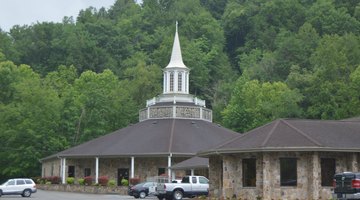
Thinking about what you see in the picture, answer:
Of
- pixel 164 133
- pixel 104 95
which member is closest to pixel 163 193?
pixel 164 133

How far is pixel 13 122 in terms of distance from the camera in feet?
253

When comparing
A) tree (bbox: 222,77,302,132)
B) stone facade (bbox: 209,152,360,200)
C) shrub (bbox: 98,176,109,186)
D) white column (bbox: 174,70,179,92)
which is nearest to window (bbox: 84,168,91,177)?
shrub (bbox: 98,176,109,186)

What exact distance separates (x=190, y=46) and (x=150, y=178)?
5977 cm

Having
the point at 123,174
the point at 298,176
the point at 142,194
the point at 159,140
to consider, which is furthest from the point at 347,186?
the point at 123,174

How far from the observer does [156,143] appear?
60.8 meters

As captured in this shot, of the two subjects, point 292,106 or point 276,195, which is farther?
point 292,106

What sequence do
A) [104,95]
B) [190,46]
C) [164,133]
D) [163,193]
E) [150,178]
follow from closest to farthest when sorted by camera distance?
[163,193]
[150,178]
[164,133]
[104,95]
[190,46]

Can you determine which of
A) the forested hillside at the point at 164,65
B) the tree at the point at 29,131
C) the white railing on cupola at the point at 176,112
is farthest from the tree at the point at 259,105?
the tree at the point at 29,131

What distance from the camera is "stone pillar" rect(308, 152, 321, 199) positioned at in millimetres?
37781

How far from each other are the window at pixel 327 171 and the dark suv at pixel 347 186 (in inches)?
215

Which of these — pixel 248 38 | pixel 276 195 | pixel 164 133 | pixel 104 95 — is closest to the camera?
pixel 276 195

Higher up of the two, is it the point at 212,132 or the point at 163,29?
the point at 163,29

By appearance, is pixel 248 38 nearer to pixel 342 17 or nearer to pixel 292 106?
pixel 342 17

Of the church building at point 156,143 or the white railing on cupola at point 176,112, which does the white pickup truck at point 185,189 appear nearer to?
the church building at point 156,143
